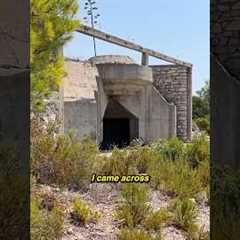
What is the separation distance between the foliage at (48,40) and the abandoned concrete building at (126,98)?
7.44m

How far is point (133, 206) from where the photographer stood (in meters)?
6.89

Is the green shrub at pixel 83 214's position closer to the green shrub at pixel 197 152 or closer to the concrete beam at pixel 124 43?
the green shrub at pixel 197 152

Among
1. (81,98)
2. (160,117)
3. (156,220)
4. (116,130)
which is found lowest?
(156,220)

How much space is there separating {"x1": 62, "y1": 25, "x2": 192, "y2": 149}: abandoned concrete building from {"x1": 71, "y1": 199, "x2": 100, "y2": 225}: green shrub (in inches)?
334

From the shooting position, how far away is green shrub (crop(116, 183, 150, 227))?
6742 millimetres

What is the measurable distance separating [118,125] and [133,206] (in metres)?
14.9

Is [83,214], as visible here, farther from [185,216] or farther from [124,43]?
[124,43]

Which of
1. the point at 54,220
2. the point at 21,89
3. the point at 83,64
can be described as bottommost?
the point at 54,220

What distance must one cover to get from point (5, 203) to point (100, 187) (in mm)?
3972

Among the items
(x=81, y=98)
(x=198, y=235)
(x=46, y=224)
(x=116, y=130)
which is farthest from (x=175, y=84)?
(x=46, y=224)

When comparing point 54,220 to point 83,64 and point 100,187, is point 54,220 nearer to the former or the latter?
point 100,187

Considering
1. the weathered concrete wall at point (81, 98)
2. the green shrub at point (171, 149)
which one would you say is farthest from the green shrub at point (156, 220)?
the weathered concrete wall at point (81, 98)

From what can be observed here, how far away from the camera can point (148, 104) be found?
21031 mm

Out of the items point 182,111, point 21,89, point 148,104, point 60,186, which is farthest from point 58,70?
point 182,111
